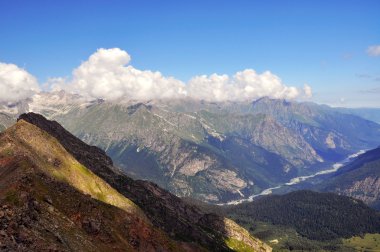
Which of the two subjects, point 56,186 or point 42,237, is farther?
point 56,186

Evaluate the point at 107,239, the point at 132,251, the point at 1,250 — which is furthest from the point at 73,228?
the point at 1,250

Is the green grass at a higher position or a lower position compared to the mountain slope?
higher

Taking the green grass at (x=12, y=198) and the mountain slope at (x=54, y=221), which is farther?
the green grass at (x=12, y=198)

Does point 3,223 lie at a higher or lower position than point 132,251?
higher

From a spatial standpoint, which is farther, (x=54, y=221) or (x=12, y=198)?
(x=54, y=221)

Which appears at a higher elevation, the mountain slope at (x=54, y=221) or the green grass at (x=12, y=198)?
the green grass at (x=12, y=198)

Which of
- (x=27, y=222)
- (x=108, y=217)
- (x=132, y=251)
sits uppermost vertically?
(x=27, y=222)

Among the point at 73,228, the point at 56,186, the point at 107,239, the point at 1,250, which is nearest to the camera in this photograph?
the point at 1,250

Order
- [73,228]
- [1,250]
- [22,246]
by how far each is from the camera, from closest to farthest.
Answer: [1,250]
[22,246]
[73,228]

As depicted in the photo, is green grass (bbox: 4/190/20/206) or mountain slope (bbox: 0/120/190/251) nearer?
mountain slope (bbox: 0/120/190/251)

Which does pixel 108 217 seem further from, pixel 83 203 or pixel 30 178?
pixel 30 178

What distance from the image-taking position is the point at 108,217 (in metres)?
196

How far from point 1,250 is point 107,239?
8101 centimetres

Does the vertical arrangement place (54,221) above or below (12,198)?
below
